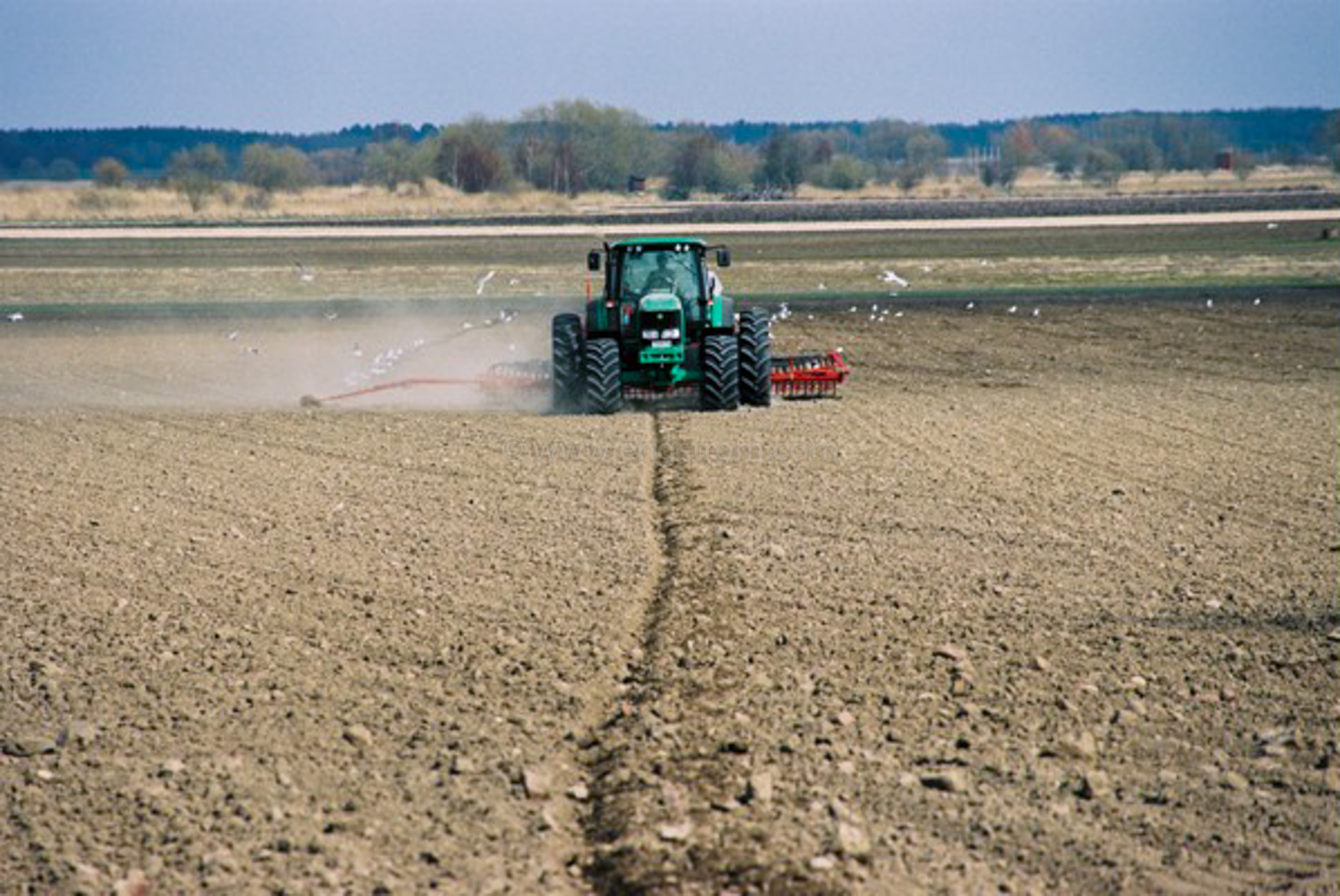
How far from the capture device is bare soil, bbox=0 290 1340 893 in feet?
26.0

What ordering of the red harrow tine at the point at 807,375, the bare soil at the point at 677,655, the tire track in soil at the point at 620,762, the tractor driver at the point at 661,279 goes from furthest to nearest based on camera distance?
the red harrow tine at the point at 807,375 → the tractor driver at the point at 661,279 → the bare soil at the point at 677,655 → the tire track in soil at the point at 620,762

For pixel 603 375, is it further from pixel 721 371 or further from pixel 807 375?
pixel 807 375

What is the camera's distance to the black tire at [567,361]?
22.0 m

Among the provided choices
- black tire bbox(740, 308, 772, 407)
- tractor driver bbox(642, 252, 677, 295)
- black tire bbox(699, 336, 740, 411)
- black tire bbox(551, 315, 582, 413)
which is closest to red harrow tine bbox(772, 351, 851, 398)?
black tire bbox(740, 308, 772, 407)

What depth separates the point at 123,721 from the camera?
9633mm

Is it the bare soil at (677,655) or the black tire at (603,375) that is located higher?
the black tire at (603,375)

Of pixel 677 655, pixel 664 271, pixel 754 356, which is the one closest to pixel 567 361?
pixel 664 271

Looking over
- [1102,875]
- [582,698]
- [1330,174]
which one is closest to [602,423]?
[582,698]

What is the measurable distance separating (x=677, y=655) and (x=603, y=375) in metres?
10.8

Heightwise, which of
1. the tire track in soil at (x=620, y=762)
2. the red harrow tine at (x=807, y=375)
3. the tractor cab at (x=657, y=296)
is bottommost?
the tire track in soil at (x=620, y=762)

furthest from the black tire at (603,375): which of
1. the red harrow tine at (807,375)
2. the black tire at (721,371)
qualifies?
the red harrow tine at (807,375)

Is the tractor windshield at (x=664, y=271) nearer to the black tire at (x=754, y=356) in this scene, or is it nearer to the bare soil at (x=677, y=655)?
the black tire at (x=754, y=356)

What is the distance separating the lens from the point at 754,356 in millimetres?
21500

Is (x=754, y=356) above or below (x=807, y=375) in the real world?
above
